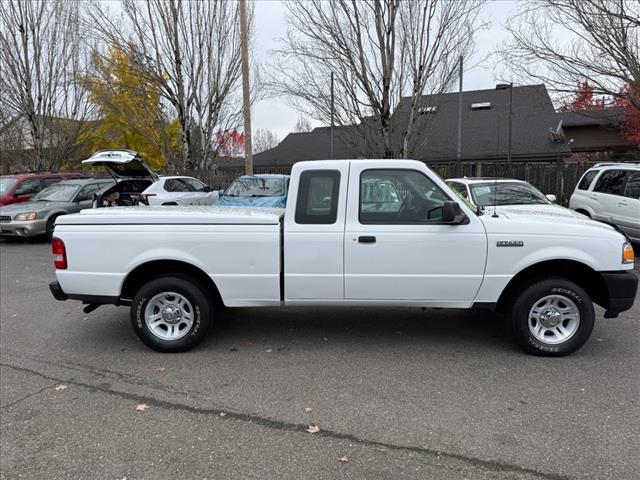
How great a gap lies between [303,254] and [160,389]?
1680 millimetres

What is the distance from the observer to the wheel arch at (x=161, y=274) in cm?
458

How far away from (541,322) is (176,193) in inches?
406

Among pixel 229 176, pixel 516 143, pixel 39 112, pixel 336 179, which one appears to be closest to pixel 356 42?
pixel 229 176

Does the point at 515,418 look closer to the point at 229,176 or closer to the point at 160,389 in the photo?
the point at 160,389

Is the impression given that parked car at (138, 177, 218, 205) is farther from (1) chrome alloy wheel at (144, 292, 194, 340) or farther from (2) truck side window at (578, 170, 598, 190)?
(2) truck side window at (578, 170, 598, 190)

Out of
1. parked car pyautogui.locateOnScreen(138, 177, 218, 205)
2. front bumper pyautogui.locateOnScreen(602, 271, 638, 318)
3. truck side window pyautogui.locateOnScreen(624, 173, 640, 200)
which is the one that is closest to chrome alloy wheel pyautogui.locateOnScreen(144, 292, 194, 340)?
front bumper pyautogui.locateOnScreen(602, 271, 638, 318)

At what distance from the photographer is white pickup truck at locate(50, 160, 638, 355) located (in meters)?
4.29

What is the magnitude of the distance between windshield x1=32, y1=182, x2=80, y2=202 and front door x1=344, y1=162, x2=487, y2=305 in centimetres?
1104

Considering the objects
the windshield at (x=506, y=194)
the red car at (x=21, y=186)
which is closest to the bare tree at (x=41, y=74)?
the red car at (x=21, y=186)

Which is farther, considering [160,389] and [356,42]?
[356,42]

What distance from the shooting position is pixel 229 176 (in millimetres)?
19359

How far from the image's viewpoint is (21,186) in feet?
45.4

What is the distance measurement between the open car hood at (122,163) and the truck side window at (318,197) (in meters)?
6.07

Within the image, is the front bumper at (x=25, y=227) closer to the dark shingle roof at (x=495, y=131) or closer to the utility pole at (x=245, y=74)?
the utility pole at (x=245, y=74)
